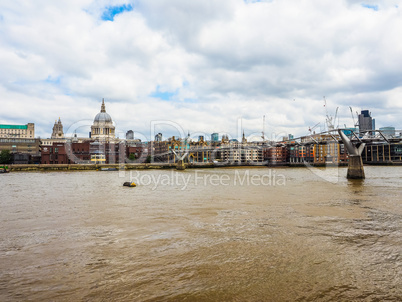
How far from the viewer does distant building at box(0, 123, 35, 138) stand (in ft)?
503

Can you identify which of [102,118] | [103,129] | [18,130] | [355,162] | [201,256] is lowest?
[201,256]

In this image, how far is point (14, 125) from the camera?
156000 millimetres

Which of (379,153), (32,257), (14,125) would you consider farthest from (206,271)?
(14,125)

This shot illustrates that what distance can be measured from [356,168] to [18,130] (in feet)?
550

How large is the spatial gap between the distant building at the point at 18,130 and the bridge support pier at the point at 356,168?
161m

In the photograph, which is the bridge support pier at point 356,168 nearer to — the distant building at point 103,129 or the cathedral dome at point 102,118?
the distant building at point 103,129

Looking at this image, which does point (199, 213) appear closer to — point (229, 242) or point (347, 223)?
point (229, 242)

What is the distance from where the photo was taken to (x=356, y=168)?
41.7 metres

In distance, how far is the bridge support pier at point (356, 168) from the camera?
41.4m

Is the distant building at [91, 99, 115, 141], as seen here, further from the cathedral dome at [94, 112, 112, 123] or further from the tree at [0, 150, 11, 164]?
the tree at [0, 150, 11, 164]

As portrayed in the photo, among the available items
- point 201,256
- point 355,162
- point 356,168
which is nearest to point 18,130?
point 355,162

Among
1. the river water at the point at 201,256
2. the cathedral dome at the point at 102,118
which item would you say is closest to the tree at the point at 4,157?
the cathedral dome at the point at 102,118

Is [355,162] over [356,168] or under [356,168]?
over

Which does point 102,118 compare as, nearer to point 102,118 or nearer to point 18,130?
point 102,118
